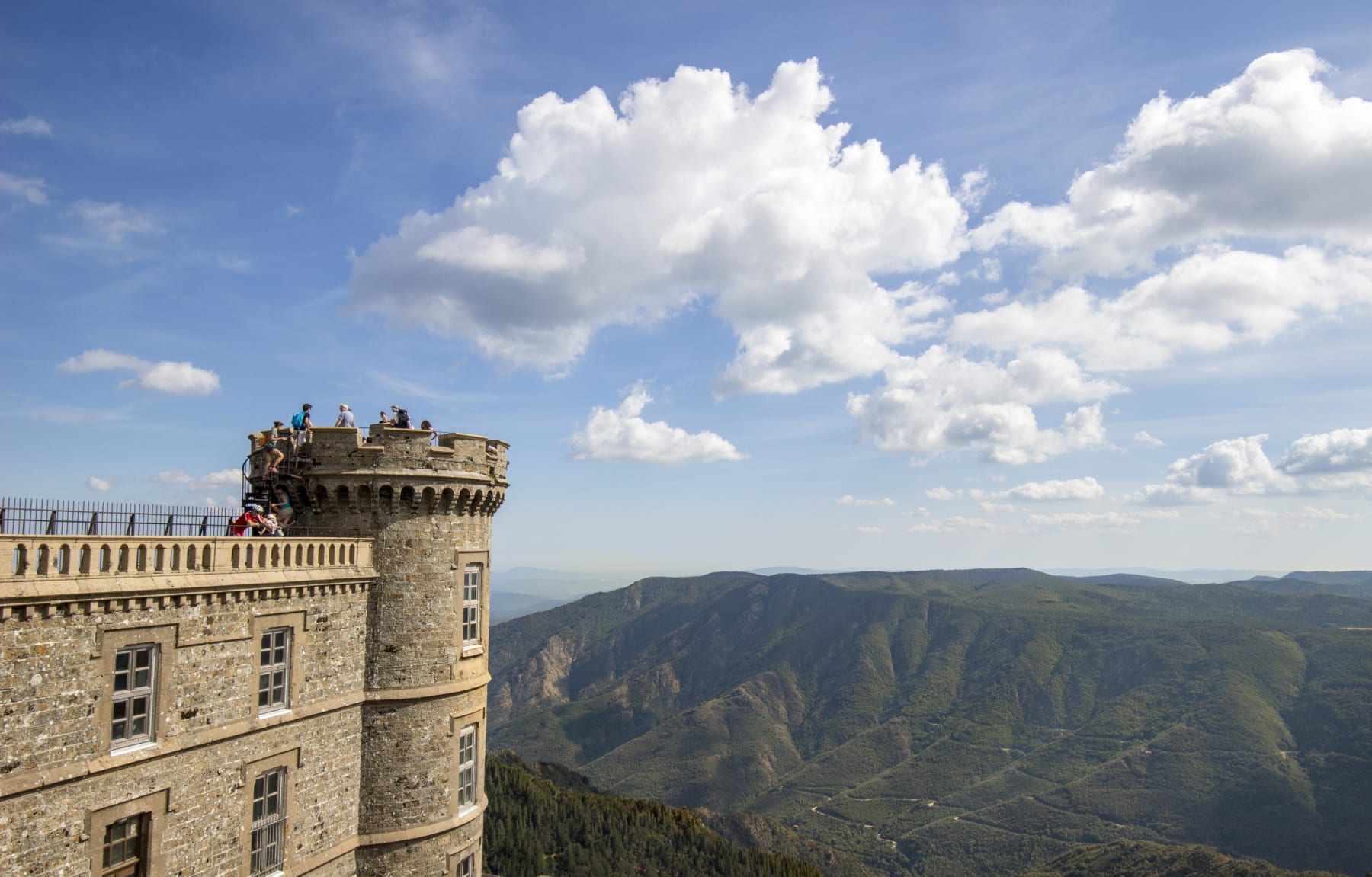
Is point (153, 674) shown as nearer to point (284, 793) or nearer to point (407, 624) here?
point (284, 793)

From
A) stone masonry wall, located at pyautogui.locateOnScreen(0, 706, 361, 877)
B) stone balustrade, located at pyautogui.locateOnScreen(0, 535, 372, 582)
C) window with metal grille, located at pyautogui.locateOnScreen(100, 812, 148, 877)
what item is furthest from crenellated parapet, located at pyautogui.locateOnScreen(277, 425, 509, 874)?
window with metal grille, located at pyautogui.locateOnScreen(100, 812, 148, 877)

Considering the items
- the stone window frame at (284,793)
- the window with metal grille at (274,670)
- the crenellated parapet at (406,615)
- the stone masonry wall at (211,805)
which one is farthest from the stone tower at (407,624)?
the window with metal grille at (274,670)

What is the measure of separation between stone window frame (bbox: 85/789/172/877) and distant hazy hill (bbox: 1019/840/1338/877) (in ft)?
383

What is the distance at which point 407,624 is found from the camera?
22734 millimetres

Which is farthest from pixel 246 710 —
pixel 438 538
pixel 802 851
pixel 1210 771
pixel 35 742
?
pixel 1210 771

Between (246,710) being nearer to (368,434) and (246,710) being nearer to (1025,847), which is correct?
(368,434)

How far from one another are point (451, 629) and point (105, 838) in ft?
29.3

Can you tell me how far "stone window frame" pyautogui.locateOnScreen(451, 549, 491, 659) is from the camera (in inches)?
925

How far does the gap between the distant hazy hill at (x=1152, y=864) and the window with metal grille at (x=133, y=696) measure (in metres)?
118

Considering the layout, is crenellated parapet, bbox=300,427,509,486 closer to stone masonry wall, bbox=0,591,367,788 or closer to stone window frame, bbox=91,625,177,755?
stone masonry wall, bbox=0,591,367,788

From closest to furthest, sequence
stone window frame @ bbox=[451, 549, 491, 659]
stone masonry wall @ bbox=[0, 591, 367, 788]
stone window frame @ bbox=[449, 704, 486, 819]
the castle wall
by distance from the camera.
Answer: stone masonry wall @ bbox=[0, 591, 367, 788] < the castle wall < stone window frame @ bbox=[449, 704, 486, 819] < stone window frame @ bbox=[451, 549, 491, 659]

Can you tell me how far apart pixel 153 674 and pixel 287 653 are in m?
3.56

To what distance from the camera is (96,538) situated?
617 inches

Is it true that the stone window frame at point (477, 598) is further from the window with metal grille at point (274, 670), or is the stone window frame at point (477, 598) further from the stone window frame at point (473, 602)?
the window with metal grille at point (274, 670)
